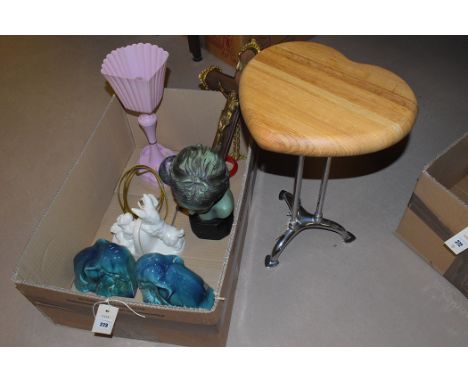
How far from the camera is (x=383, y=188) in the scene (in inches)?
55.4

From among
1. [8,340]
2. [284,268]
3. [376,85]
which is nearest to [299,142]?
[376,85]

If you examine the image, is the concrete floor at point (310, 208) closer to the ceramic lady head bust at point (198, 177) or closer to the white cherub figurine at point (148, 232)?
the white cherub figurine at point (148, 232)

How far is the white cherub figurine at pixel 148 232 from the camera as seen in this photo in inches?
41.1

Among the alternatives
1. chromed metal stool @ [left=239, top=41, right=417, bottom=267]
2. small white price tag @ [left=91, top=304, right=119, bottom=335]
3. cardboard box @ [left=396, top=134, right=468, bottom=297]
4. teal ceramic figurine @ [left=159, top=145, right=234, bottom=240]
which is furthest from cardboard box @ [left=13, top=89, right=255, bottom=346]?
cardboard box @ [left=396, top=134, right=468, bottom=297]

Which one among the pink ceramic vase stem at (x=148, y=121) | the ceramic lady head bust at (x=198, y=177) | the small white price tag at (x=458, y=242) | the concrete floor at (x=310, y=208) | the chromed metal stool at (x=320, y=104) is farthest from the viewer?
the pink ceramic vase stem at (x=148, y=121)

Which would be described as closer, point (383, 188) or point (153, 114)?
point (153, 114)

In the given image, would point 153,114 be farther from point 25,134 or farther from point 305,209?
point 25,134

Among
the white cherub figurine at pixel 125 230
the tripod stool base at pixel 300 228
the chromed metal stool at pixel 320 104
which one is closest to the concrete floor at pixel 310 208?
the tripod stool base at pixel 300 228

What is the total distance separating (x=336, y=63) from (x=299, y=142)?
26 centimetres

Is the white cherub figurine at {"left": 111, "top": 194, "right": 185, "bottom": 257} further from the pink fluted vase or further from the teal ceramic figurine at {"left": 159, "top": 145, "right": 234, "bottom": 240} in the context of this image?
the pink fluted vase

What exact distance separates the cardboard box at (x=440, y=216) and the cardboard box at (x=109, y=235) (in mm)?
479

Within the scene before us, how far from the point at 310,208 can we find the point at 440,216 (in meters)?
0.42

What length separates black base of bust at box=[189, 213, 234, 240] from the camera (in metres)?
1.16

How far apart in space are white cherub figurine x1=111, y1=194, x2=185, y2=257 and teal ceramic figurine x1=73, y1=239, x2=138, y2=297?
8cm
